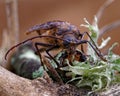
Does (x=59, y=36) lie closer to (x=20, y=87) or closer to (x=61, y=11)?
(x=20, y=87)

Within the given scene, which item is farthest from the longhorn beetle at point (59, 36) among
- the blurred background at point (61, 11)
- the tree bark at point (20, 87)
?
the blurred background at point (61, 11)

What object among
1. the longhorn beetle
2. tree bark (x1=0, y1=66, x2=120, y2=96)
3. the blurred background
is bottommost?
tree bark (x1=0, y1=66, x2=120, y2=96)

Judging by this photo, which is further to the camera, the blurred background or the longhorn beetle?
the blurred background

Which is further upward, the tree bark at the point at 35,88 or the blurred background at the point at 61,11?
the blurred background at the point at 61,11

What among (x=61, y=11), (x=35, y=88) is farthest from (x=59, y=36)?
(x=61, y=11)

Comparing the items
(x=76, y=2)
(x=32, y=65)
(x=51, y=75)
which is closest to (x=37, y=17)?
(x=76, y=2)

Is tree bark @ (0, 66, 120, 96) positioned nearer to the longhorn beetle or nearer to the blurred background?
the longhorn beetle

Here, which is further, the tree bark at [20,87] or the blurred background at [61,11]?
the blurred background at [61,11]

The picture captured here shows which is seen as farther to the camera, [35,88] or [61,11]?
[61,11]

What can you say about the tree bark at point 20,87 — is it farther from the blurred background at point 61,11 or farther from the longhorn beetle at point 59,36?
the blurred background at point 61,11

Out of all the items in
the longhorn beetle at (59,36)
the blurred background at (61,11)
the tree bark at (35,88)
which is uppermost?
the blurred background at (61,11)

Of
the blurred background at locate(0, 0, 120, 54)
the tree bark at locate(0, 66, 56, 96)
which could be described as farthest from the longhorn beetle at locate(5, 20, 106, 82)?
the blurred background at locate(0, 0, 120, 54)
